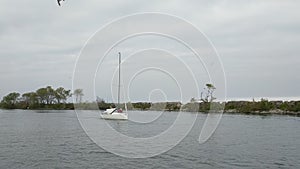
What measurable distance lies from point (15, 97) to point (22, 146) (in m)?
131

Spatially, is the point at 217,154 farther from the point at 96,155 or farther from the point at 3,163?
the point at 3,163

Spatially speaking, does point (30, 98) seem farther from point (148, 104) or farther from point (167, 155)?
point (167, 155)

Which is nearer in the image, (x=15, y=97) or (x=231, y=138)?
(x=231, y=138)

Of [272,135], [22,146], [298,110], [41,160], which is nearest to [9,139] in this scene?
[22,146]

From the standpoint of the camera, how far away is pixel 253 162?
18.5 m

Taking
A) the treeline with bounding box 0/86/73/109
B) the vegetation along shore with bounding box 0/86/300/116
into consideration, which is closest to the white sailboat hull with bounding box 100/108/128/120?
the vegetation along shore with bounding box 0/86/300/116

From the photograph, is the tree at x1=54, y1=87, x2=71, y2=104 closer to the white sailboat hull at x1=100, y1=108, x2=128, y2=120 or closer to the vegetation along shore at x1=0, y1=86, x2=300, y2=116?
the vegetation along shore at x1=0, y1=86, x2=300, y2=116

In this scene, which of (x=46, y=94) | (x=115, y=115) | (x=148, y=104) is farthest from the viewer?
(x=46, y=94)

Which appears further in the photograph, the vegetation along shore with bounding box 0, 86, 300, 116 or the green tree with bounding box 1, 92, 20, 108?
the green tree with bounding box 1, 92, 20, 108

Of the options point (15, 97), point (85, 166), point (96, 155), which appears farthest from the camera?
point (15, 97)

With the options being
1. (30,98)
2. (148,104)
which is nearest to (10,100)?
(30,98)

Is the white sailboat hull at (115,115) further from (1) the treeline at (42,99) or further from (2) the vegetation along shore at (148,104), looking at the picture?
(1) the treeline at (42,99)

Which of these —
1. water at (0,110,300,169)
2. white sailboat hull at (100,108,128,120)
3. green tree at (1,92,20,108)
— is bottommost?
water at (0,110,300,169)

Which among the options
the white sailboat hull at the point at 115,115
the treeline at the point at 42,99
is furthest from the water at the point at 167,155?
the treeline at the point at 42,99
